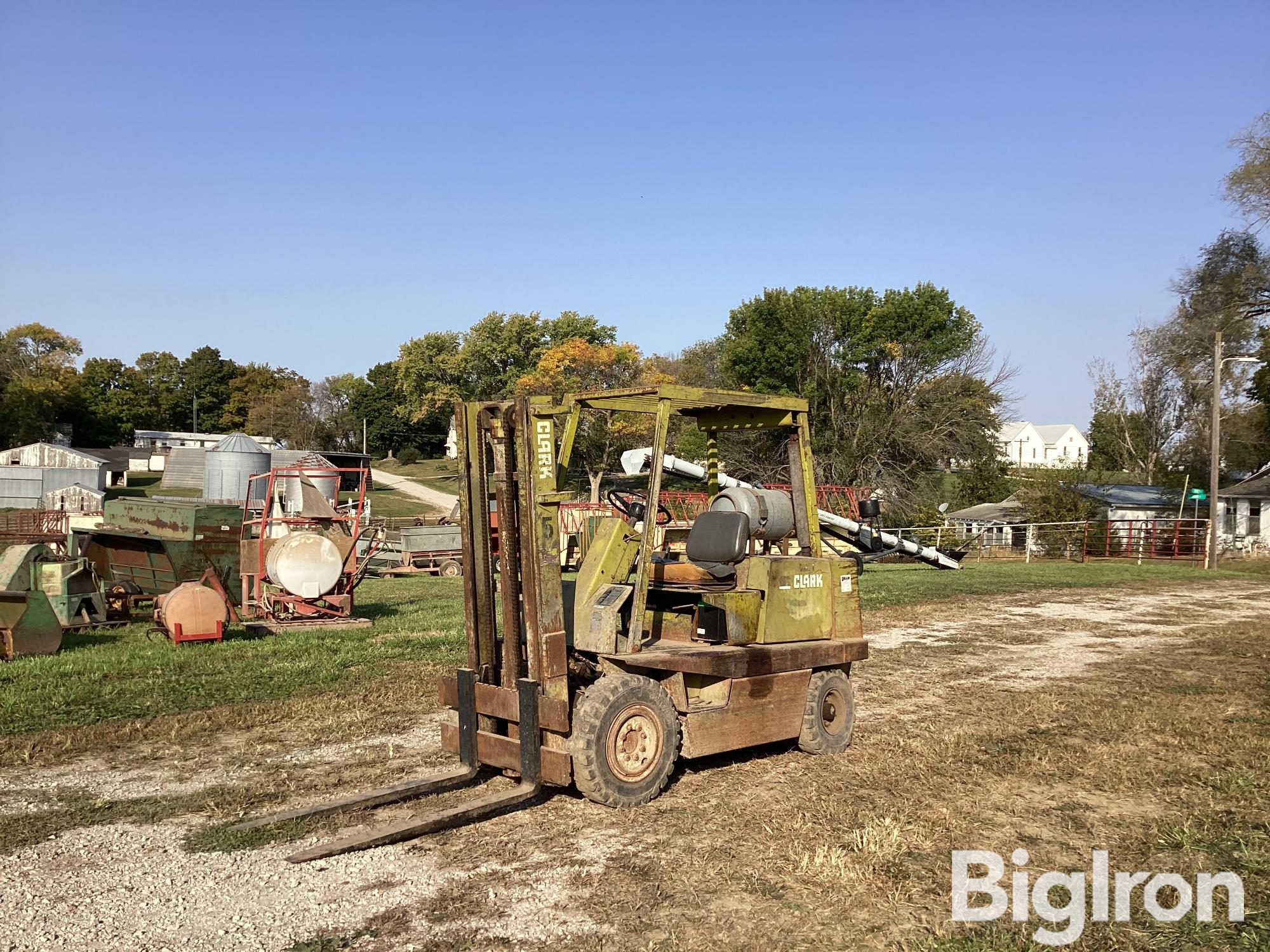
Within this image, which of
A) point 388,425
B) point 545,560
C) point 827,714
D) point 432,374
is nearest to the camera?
point 545,560

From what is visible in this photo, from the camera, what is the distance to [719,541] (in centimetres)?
757

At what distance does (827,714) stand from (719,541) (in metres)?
1.97

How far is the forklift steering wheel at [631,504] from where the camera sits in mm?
7516

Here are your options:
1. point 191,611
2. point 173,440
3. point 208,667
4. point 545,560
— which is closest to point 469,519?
point 545,560

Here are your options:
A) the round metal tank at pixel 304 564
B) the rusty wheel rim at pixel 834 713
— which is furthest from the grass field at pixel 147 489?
the rusty wheel rim at pixel 834 713

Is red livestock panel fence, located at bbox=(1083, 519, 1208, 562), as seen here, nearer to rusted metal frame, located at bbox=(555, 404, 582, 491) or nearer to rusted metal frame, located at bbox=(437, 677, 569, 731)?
rusted metal frame, located at bbox=(555, 404, 582, 491)

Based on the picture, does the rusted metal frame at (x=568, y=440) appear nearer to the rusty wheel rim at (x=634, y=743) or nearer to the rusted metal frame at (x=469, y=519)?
the rusted metal frame at (x=469, y=519)

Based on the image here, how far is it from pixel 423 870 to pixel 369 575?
2451 centimetres

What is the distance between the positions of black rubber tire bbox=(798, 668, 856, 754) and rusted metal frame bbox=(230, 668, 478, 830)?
263 cm

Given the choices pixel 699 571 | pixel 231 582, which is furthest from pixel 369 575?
pixel 699 571

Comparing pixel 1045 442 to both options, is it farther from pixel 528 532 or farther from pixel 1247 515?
pixel 528 532

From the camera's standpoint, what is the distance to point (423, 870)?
5.61 m

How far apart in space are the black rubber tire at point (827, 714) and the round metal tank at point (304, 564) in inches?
384

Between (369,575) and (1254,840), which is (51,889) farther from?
(369,575)
